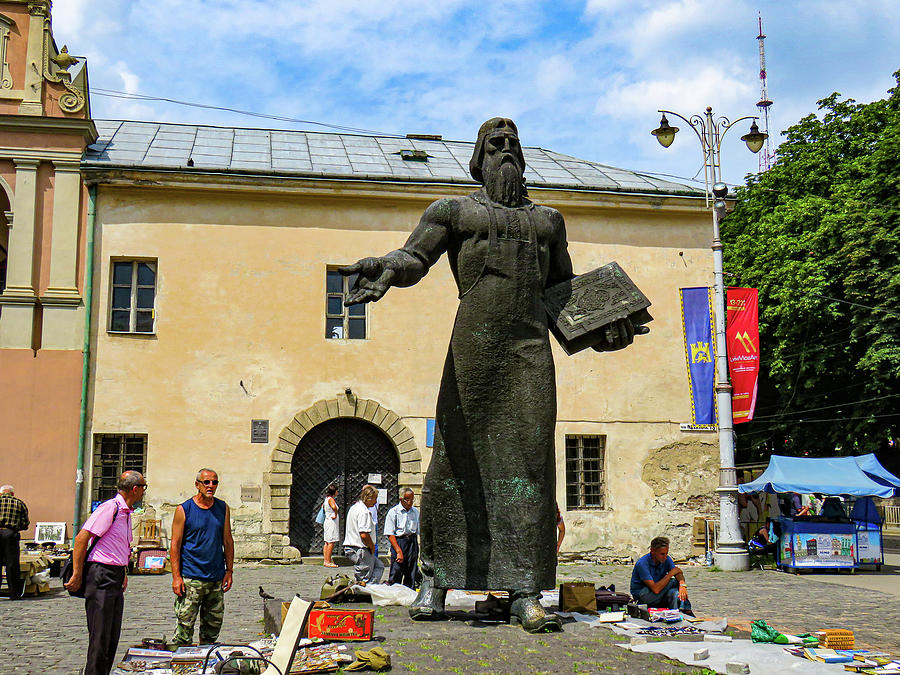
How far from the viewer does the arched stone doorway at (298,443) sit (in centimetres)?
1747

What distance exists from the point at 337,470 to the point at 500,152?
12.2 meters

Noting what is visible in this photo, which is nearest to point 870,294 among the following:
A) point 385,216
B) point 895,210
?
point 895,210

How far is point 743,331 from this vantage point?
17609 mm

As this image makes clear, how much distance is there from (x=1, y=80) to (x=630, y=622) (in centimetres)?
1619

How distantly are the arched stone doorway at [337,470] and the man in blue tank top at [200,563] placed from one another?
35.8 ft

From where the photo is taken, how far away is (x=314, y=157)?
20156 millimetres

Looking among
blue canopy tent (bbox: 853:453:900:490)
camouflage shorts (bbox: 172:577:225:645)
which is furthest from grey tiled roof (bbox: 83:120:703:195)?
camouflage shorts (bbox: 172:577:225:645)

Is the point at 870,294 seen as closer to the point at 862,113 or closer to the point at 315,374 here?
the point at 862,113

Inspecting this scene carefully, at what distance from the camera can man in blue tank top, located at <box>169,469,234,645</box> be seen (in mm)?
6781

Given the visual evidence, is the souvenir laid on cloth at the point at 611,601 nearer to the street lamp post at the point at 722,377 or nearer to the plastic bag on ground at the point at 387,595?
the plastic bag on ground at the point at 387,595

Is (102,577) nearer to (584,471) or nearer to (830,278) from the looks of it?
(584,471)

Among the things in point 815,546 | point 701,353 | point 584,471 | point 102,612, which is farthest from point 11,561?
point 815,546

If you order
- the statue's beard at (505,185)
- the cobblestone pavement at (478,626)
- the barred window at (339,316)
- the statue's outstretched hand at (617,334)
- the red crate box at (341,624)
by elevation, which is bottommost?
the cobblestone pavement at (478,626)

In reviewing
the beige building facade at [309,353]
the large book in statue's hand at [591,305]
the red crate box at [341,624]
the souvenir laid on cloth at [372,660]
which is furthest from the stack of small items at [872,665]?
the beige building facade at [309,353]
